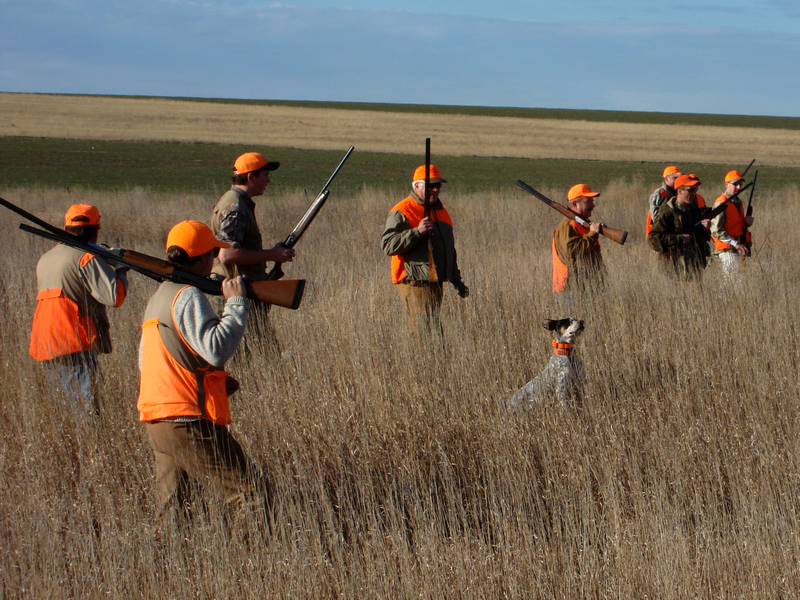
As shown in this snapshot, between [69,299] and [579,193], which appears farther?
[579,193]

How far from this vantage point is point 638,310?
21.0ft

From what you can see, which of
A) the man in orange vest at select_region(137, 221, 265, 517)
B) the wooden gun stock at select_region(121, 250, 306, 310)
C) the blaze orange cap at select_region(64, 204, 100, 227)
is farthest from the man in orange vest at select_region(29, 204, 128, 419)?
the man in orange vest at select_region(137, 221, 265, 517)

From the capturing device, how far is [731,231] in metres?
7.80

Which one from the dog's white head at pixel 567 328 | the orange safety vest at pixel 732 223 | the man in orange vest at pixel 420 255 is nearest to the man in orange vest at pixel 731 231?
the orange safety vest at pixel 732 223

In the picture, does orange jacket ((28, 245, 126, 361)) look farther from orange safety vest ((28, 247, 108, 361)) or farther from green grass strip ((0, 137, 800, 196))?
green grass strip ((0, 137, 800, 196))

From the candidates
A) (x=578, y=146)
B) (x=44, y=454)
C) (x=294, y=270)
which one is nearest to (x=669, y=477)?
(x=44, y=454)

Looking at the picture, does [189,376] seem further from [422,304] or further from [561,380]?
[422,304]

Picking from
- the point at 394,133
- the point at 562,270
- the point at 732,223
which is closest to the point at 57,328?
the point at 562,270

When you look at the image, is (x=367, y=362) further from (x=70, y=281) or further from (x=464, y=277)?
(x=464, y=277)

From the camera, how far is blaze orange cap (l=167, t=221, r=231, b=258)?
9.67 feet

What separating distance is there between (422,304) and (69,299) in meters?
2.41

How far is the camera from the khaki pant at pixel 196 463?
290 cm

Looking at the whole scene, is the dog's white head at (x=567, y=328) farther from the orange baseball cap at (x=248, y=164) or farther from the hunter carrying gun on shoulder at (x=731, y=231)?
the hunter carrying gun on shoulder at (x=731, y=231)

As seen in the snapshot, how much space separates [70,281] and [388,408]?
1.91 metres
